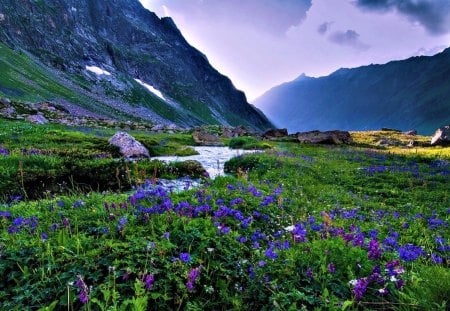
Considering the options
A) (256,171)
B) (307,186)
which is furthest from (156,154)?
(307,186)

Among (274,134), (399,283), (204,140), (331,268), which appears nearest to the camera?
(399,283)

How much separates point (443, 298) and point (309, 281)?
59.8 inches

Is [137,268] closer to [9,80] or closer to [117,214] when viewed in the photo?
[117,214]

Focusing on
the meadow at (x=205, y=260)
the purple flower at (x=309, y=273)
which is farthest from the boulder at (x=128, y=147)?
the purple flower at (x=309, y=273)

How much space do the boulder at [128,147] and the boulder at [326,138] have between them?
1051 inches

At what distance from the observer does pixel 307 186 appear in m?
13.6

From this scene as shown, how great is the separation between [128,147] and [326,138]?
29180 millimetres

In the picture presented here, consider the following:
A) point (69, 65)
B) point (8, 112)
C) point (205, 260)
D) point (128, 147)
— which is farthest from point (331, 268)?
point (69, 65)

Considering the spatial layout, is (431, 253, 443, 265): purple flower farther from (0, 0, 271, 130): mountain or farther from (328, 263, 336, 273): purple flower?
(0, 0, 271, 130): mountain

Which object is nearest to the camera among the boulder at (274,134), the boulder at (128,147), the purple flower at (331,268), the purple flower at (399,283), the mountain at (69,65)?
the purple flower at (399,283)

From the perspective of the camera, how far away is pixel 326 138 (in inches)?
1687

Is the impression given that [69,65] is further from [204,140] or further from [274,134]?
[204,140]

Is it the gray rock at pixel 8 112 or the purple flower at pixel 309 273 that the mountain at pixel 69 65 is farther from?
the purple flower at pixel 309 273

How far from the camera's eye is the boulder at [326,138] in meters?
42.7
